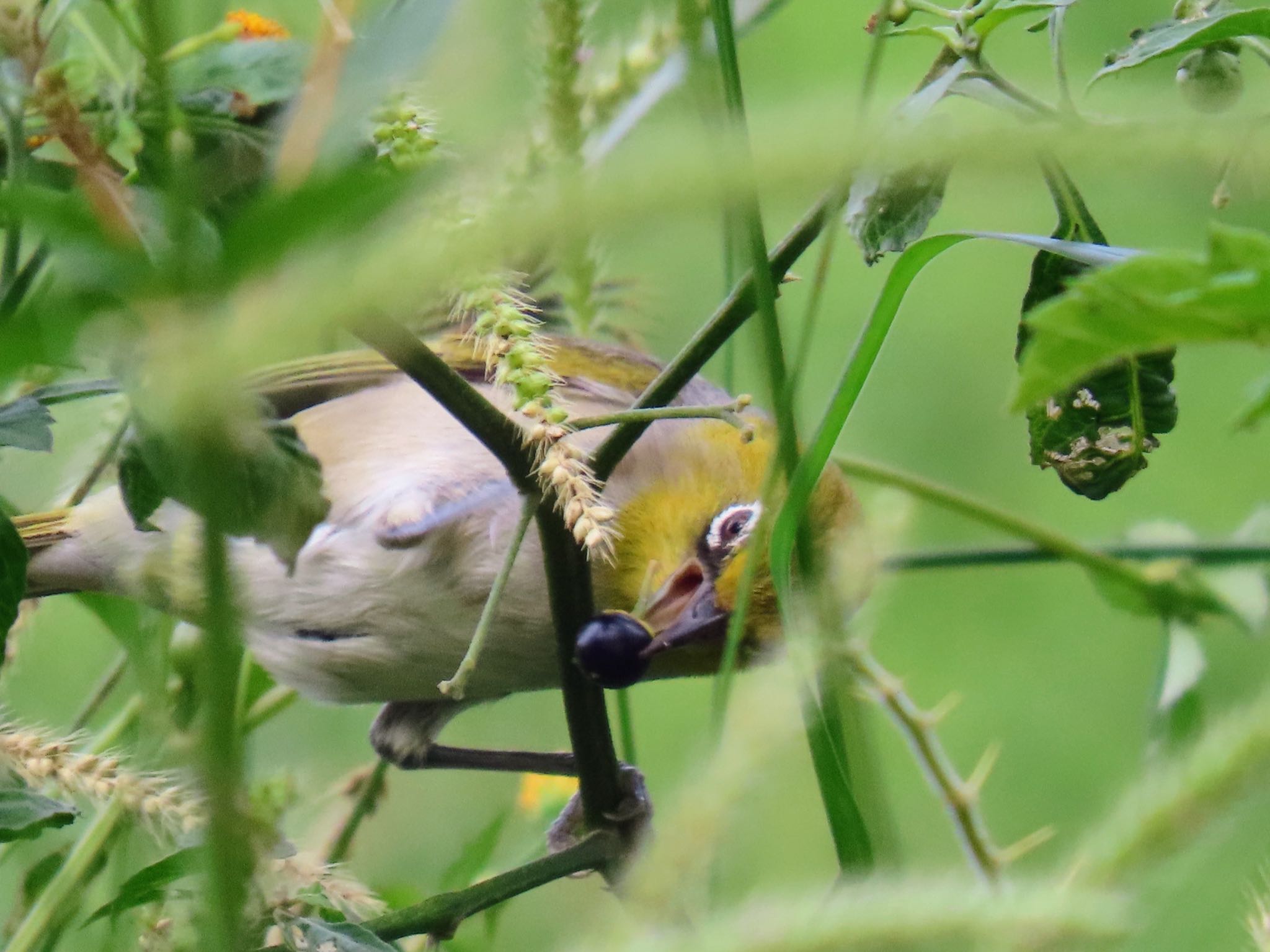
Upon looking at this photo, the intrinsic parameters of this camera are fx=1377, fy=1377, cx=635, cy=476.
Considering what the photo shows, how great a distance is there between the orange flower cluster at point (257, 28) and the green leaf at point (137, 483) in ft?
1.13

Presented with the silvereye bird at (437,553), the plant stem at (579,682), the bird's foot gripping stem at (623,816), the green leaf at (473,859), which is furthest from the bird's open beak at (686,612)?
the plant stem at (579,682)

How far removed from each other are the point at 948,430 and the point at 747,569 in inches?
153

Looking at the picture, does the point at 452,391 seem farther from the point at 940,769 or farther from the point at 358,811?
the point at 358,811

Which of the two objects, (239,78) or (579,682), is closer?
(239,78)

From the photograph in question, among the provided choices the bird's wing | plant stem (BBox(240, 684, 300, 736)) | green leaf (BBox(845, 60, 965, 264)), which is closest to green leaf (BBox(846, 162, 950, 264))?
green leaf (BBox(845, 60, 965, 264))

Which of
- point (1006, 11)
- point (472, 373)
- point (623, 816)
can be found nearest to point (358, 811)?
point (623, 816)

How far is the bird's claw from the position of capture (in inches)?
49.8

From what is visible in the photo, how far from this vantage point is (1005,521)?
4.91 feet

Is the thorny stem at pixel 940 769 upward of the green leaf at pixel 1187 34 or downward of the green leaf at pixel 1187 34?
downward

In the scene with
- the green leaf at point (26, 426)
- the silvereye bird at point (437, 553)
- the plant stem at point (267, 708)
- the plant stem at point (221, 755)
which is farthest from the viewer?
the silvereye bird at point (437, 553)

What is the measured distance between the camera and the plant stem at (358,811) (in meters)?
1.54

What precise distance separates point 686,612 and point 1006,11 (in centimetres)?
88

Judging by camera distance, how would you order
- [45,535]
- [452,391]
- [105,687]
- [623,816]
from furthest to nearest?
[45,535] → [105,687] → [623,816] → [452,391]

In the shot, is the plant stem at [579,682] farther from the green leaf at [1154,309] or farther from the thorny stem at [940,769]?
the green leaf at [1154,309]
